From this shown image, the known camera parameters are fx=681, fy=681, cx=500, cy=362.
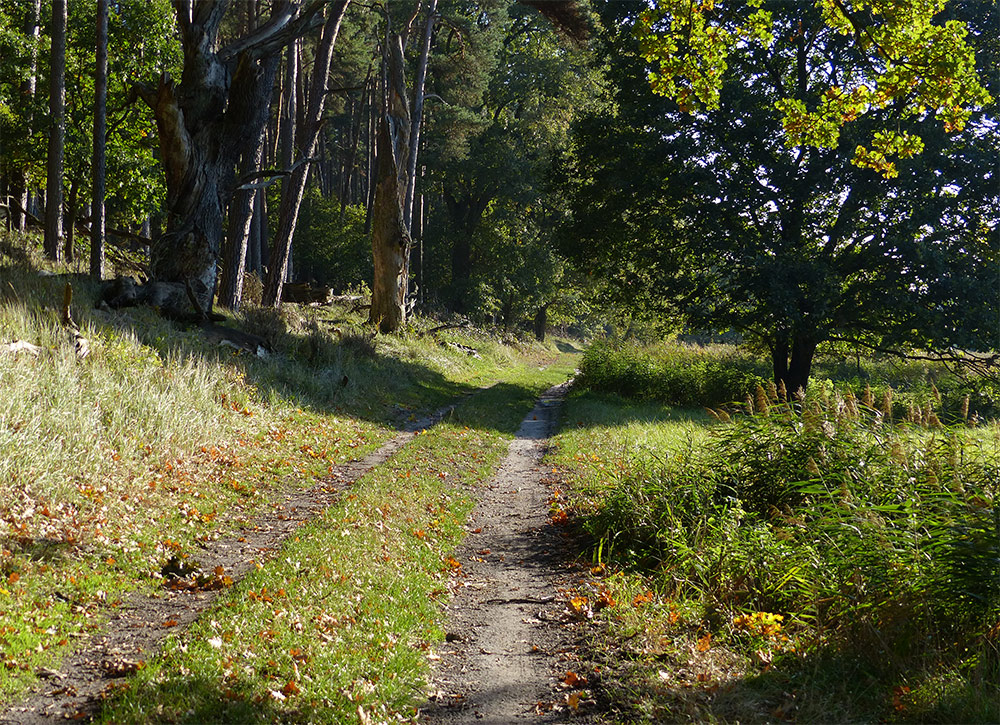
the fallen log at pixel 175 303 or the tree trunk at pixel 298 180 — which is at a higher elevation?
the tree trunk at pixel 298 180

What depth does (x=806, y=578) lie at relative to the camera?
5.54 m

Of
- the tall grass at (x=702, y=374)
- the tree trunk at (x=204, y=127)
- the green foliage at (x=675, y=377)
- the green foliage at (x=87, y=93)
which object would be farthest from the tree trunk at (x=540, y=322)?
the tree trunk at (x=204, y=127)

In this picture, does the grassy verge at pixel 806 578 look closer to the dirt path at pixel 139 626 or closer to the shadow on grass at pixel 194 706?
the shadow on grass at pixel 194 706

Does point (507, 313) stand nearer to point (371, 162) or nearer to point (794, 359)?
point (371, 162)

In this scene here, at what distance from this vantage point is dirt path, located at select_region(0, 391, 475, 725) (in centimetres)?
397

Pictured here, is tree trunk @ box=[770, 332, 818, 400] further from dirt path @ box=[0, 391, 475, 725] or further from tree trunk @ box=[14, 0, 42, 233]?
tree trunk @ box=[14, 0, 42, 233]

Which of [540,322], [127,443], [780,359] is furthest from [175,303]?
[540,322]

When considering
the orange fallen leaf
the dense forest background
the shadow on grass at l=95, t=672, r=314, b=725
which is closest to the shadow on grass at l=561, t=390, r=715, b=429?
the dense forest background

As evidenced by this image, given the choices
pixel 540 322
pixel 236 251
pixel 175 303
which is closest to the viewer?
pixel 175 303

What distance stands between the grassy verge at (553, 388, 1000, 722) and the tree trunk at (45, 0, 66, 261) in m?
15.5

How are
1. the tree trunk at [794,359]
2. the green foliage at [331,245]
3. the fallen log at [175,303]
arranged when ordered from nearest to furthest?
the fallen log at [175,303]
the tree trunk at [794,359]
the green foliage at [331,245]

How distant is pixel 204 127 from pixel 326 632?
12.9m

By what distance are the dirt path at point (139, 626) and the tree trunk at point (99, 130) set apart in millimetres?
10484

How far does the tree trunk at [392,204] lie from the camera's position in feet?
79.4
